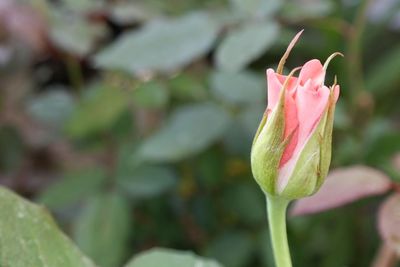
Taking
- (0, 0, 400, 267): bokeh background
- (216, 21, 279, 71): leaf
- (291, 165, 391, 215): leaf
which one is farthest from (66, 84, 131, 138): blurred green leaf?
(291, 165, 391, 215): leaf

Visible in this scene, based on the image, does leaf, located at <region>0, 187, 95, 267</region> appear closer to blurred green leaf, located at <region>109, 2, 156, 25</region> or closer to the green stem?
the green stem

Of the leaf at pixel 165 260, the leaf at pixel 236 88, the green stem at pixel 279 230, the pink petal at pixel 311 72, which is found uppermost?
the pink petal at pixel 311 72

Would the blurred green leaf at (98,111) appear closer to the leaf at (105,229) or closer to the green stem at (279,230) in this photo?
the leaf at (105,229)

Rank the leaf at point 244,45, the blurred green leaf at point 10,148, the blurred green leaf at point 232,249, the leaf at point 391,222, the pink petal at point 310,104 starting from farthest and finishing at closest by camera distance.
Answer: the blurred green leaf at point 10,148 < the blurred green leaf at point 232,249 < the leaf at point 244,45 < the leaf at point 391,222 < the pink petal at point 310,104

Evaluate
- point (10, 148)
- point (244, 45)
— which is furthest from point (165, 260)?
point (10, 148)

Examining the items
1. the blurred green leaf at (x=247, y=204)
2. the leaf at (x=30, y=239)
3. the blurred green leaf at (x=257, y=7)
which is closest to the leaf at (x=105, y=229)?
the blurred green leaf at (x=247, y=204)

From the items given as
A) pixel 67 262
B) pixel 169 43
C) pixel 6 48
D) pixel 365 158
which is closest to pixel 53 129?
pixel 6 48

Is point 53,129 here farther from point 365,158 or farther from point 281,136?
point 281,136
